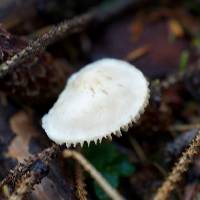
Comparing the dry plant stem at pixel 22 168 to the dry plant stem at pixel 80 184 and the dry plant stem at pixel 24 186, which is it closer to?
the dry plant stem at pixel 24 186

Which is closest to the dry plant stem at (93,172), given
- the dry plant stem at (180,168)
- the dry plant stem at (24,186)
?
the dry plant stem at (180,168)

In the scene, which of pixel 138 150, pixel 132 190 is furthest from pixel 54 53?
pixel 132 190

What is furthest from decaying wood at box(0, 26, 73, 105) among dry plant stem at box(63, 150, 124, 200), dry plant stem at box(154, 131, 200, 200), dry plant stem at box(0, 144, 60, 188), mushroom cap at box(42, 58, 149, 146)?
dry plant stem at box(154, 131, 200, 200)

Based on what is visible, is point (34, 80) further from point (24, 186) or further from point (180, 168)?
point (180, 168)

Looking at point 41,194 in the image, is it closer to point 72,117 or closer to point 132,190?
point 72,117

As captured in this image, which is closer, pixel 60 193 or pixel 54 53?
pixel 60 193

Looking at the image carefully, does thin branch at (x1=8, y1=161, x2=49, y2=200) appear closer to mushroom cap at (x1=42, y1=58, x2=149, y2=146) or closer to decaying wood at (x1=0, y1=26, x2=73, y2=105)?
mushroom cap at (x1=42, y1=58, x2=149, y2=146)
